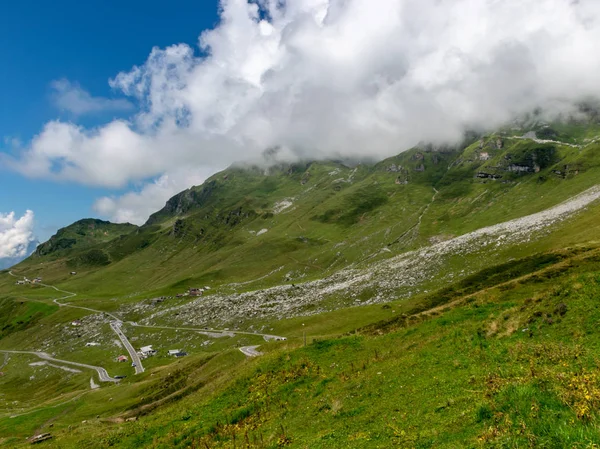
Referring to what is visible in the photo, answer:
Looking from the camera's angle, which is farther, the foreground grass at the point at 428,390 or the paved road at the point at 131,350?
the paved road at the point at 131,350

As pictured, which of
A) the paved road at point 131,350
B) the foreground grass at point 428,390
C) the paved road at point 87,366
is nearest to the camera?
the foreground grass at point 428,390

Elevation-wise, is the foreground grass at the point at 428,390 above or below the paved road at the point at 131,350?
above

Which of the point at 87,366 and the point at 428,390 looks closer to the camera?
the point at 428,390

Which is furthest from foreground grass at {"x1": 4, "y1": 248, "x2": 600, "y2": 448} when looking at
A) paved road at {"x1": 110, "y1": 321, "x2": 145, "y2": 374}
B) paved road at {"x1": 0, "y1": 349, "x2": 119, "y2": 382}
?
paved road at {"x1": 0, "y1": 349, "x2": 119, "y2": 382}

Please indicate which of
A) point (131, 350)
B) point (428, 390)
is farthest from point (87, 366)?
point (428, 390)

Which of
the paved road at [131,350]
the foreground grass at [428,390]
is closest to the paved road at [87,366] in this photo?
the paved road at [131,350]

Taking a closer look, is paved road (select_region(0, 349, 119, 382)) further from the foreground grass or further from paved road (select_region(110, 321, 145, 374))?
the foreground grass

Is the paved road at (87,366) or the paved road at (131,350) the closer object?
the paved road at (87,366)

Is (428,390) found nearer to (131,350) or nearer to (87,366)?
(131,350)

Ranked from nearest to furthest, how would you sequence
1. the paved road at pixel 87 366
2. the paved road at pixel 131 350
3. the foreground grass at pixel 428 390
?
the foreground grass at pixel 428 390, the paved road at pixel 87 366, the paved road at pixel 131 350

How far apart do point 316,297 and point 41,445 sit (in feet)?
356

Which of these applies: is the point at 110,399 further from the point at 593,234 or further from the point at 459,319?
the point at 593,234

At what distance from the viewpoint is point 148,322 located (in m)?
194

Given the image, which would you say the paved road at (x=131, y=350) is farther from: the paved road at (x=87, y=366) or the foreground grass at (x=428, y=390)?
the foreground grass at (x=428, y=390)
